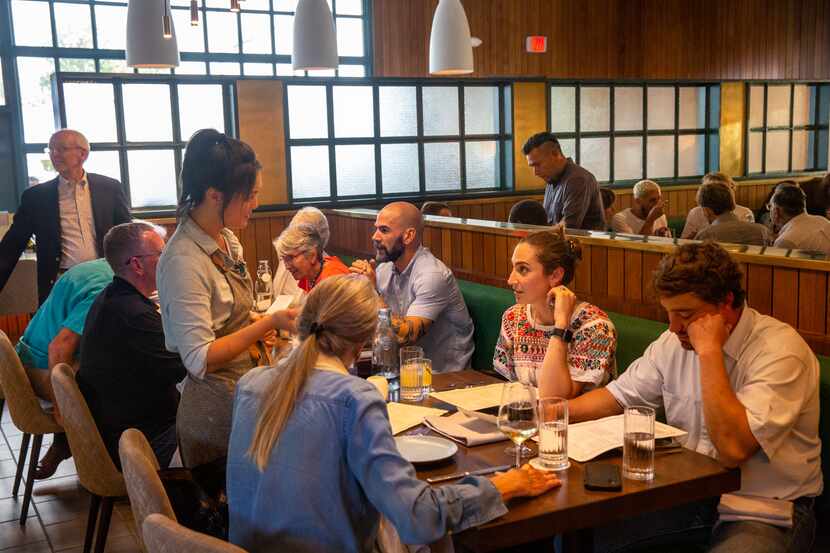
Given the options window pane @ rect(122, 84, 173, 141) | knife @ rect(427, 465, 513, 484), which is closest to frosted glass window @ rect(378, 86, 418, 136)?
window pane @ rect(122, 84, 173, 141)

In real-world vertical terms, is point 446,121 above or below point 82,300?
above

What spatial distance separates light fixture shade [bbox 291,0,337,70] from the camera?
4957 millimetres

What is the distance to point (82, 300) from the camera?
379 cm

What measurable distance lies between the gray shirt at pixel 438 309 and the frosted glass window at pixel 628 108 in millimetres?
7445

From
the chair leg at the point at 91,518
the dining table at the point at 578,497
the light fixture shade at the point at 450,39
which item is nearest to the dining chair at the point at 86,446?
the chair leg at the point at 91,518

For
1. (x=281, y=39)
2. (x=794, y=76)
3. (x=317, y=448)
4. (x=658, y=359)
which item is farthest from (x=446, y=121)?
(x=317, y=448)

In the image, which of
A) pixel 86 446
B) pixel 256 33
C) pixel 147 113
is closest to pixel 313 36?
pixel 86 446

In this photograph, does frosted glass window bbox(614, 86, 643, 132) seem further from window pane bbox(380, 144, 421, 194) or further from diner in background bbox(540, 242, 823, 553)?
diner in background bbox(540, 242, 823, 553)

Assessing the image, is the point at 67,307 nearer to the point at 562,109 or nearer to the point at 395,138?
the point at 395,138

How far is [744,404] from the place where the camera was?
7.22 ft

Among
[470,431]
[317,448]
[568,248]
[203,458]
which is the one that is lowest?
[203,458]

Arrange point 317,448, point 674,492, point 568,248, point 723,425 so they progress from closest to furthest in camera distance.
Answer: point 317,448 < point 674,492 < point 723,425 < point 568,248

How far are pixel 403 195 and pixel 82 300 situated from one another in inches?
234

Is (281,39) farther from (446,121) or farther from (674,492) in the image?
(674,492)
